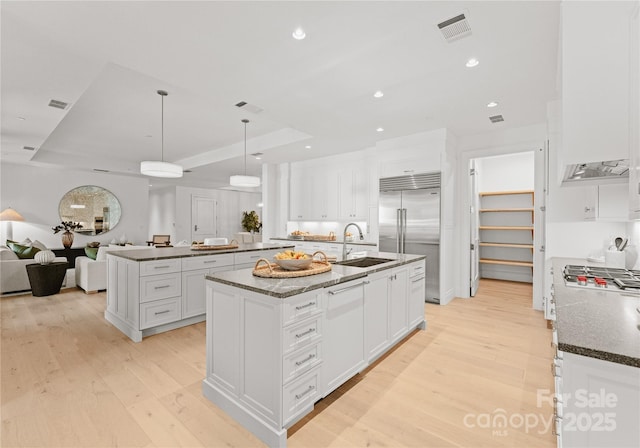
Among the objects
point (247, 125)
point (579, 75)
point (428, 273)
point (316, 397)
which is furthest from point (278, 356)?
point (247, 125)

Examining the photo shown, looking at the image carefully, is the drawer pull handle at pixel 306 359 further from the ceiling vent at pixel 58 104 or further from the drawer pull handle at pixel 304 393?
the ceiling vent at pixel 58 104

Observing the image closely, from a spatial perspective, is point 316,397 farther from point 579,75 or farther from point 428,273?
point 428,273

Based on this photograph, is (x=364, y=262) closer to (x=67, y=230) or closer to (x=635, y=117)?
(x=635, y=117)

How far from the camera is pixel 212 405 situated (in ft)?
6.93

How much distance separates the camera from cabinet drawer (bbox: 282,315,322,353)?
69.1 inches

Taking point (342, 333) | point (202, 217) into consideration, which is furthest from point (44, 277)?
point (202, 217)

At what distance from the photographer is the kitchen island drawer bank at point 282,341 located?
1753mm

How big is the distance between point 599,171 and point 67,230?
10.1 metres

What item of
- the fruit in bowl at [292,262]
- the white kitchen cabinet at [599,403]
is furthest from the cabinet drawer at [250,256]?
the white kitchen cabinet at [599,403]

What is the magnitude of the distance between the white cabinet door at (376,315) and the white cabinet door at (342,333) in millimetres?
90

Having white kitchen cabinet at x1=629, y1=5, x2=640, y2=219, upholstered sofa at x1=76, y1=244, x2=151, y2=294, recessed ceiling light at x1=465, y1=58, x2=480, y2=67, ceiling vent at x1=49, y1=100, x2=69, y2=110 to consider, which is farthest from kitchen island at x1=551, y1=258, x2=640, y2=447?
upholstered sofa at x1=76, y1=244, x2=151, y2=294

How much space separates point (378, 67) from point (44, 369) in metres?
4.07

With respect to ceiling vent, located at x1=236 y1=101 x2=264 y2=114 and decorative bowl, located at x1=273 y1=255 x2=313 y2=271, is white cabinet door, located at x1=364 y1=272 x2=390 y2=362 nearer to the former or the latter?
decorative bowl, located at x1=273 y1=255 x2=313 y2=271

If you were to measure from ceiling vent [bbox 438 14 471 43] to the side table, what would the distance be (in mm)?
6586
